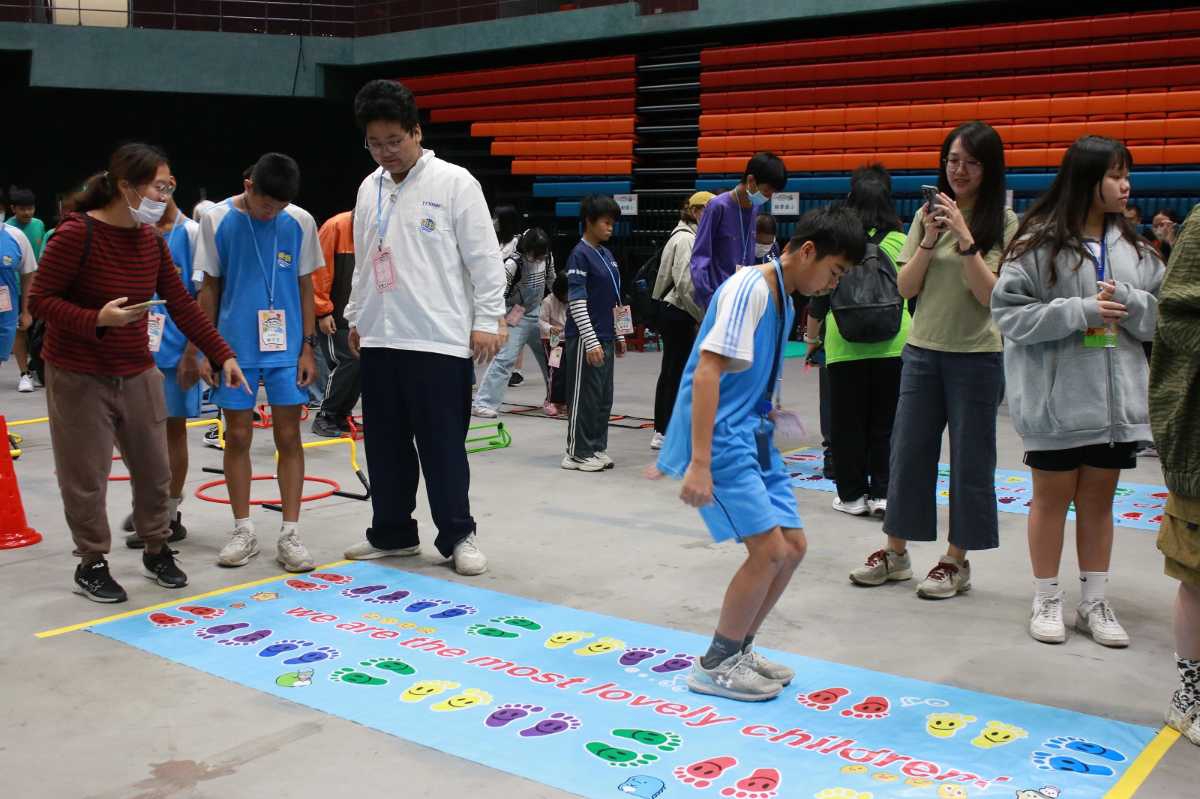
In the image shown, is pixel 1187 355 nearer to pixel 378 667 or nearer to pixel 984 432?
pixel 984 432

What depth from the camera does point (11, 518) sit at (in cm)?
471

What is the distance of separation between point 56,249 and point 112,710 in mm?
1533

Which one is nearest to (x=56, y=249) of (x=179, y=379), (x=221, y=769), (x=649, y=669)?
(x=179, y=379)

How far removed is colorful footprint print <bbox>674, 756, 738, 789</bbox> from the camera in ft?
8.32

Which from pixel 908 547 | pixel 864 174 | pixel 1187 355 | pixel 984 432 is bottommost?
pixel 908 547

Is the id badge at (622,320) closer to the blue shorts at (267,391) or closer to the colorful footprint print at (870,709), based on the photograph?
the blue shorts at (267,391)

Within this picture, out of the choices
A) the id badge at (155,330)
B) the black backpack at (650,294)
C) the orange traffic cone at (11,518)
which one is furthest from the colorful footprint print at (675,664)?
the black backpack at (650,294)

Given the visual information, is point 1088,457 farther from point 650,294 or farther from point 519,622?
point 650,294

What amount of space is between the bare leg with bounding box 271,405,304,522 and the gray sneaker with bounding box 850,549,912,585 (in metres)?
2.08

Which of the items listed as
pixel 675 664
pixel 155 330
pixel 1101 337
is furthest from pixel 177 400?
pixel 1101 337

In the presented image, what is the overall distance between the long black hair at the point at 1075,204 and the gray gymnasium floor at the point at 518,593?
116 centimetres

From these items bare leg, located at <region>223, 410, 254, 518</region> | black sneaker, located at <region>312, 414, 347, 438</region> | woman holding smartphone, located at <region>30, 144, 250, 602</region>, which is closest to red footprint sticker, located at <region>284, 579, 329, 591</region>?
bare leg, located at <region>223, 410, 254, 518</region>

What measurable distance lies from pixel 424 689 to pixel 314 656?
0.45m

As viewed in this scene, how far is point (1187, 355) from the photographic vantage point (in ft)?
8.95
